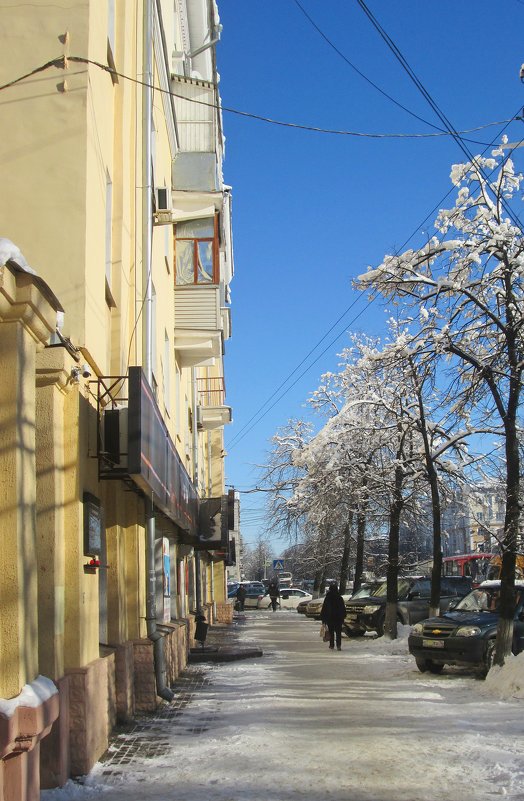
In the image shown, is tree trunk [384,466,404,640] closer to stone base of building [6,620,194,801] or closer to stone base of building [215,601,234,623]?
stone base of building [6,620,194,801]

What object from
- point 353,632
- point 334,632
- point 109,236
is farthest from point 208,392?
point 109,236

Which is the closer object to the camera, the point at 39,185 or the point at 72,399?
the point at 72,399

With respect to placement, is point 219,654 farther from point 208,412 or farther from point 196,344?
point 208,412

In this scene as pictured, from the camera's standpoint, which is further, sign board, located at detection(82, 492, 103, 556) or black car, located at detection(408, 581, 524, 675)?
black car, located at detection(408, 581, 524, 675)

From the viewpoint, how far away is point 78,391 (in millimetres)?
8141

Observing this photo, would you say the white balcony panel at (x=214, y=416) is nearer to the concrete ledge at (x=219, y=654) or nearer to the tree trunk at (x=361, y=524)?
the tree trunk at (x=361, y=524)

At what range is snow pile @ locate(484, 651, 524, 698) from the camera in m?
11.5

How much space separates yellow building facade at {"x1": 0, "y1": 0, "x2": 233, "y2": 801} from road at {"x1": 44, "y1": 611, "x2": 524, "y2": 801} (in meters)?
0.56

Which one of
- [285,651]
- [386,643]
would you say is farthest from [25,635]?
[386,643]

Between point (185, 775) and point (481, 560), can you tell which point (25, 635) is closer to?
point (185, 775)

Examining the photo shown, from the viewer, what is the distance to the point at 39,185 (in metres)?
8.74

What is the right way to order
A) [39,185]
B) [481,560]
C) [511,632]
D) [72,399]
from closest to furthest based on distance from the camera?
[72,399] < [39,185] < [511,632] < [481,560]

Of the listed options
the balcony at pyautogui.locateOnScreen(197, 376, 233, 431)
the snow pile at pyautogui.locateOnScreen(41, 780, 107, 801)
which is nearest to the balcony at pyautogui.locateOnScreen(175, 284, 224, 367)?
the balcony at pyautogui.locateOnScreen(197, 376, 233, 431)

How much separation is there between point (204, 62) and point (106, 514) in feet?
60.0
